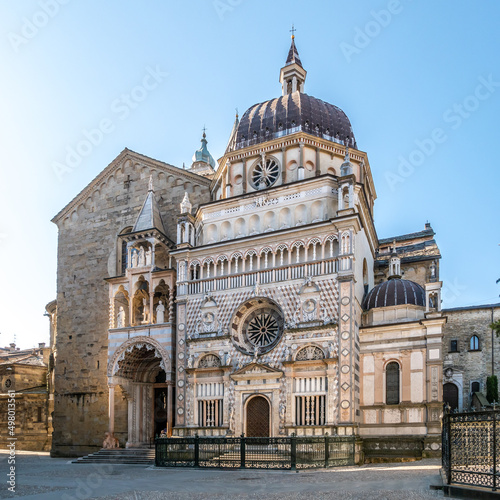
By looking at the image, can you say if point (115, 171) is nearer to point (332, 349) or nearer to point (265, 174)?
Answer: point (265, 174)

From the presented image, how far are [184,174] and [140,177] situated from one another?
3.42m

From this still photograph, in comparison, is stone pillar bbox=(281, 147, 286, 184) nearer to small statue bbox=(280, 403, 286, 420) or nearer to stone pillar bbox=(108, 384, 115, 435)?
small statue bbox=(280, 403, 286, 420)

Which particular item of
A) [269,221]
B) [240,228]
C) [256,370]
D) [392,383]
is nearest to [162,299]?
[240,228]

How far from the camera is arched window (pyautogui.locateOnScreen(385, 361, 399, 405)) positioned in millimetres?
26672

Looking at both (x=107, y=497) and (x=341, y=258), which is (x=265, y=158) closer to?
(x=341, y=258)

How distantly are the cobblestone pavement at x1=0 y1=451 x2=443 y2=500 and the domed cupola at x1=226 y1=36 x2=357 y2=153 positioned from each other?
18.1m

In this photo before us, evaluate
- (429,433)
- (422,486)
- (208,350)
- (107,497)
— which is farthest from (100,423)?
(422,486)

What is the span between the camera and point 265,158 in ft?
106

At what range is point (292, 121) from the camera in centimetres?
3300

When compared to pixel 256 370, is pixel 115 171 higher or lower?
higher

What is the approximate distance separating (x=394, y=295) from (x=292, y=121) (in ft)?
37.2

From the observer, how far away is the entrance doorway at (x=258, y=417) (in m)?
26.9

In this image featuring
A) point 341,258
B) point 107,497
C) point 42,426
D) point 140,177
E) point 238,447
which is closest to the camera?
point 107,497

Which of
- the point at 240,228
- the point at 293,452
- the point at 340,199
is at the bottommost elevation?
the point at 293,452
